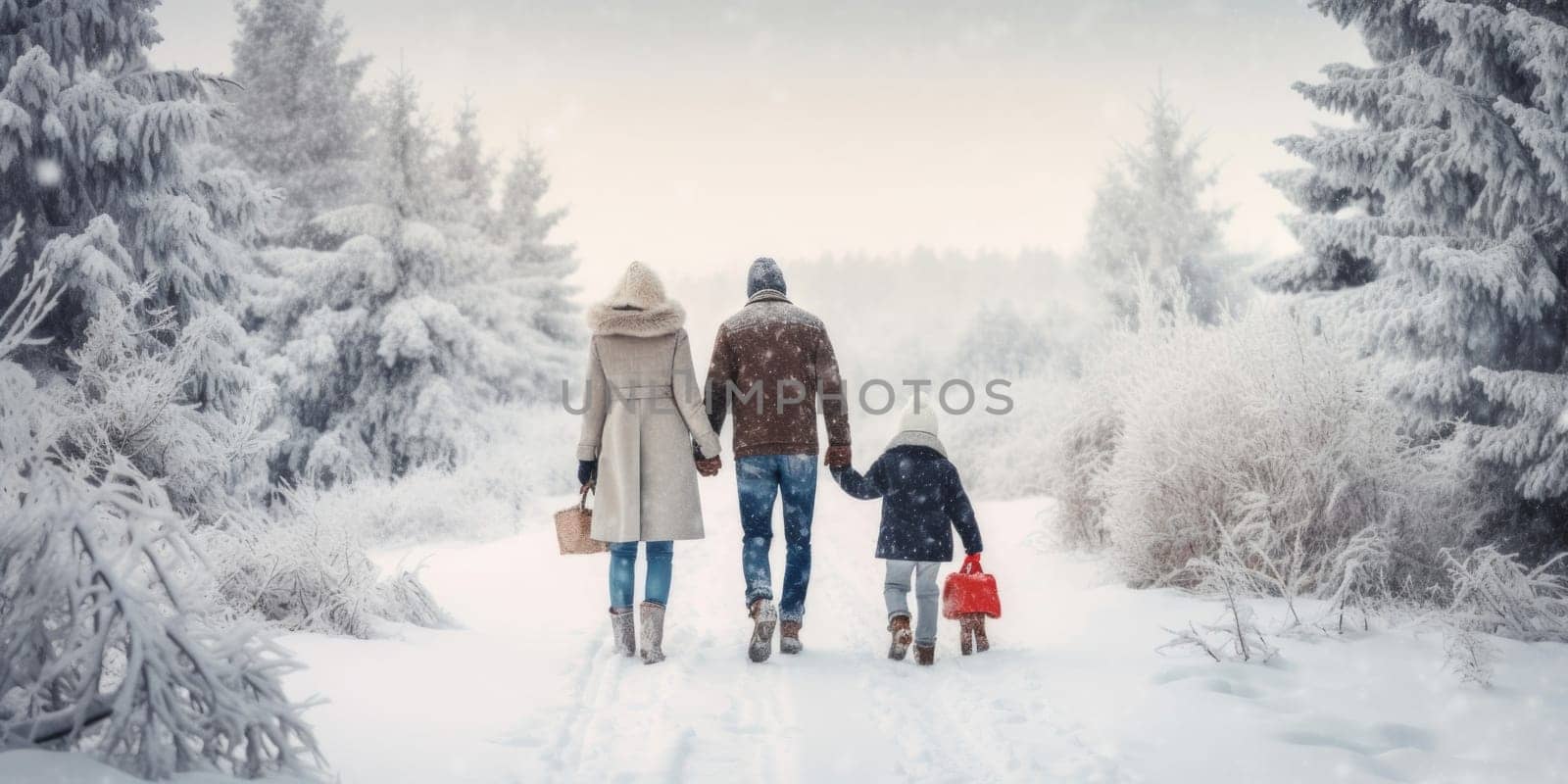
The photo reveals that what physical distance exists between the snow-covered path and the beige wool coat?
84 cm

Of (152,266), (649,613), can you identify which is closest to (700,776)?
(649,613)

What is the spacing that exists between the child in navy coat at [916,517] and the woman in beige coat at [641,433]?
0.98 meters

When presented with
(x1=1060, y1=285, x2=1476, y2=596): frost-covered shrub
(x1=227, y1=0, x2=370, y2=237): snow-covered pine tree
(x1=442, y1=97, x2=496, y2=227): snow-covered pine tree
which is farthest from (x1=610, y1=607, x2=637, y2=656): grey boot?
(x1=442, y1=97, x2=496, y2=227): snow-covered pine tree

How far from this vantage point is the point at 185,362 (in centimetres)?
677

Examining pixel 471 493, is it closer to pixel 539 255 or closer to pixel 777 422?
pixel 777 422

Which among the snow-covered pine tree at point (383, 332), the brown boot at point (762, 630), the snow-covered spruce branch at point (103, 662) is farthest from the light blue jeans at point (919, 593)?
the snow-covered pine tree at point (383, 332)

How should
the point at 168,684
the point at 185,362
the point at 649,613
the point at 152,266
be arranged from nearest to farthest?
the point at 168,684 < the point at 649,613 < the point at 185,362 < the point at 152,266

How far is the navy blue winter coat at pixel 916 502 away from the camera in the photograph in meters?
5.18

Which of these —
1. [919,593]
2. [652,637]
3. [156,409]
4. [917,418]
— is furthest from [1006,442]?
[156,409]

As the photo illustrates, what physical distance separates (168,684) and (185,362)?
5.45 meters

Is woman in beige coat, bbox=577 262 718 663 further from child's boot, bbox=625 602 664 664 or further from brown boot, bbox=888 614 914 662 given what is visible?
brown boot, bbox=888 614 914 662

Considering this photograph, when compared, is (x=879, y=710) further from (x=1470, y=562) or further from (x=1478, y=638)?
(x=1470, y=562)

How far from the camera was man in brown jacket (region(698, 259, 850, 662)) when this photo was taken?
212 inches

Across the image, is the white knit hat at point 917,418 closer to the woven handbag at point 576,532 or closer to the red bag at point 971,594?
the red bag at point 971,594
